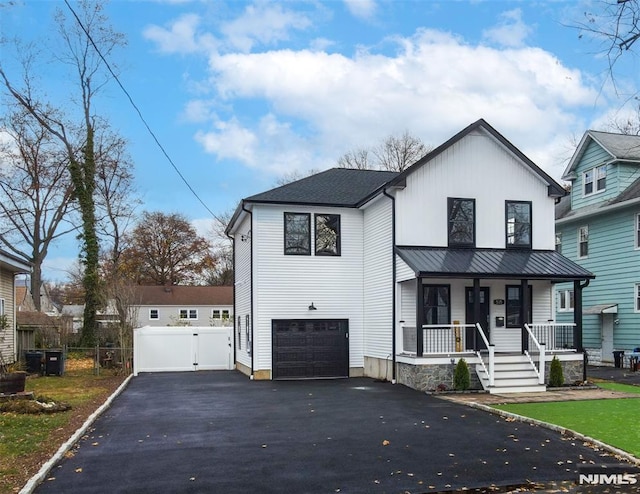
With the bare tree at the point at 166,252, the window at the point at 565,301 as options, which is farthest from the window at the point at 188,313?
the window at the point at 565,301

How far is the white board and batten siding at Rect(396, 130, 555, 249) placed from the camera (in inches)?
696

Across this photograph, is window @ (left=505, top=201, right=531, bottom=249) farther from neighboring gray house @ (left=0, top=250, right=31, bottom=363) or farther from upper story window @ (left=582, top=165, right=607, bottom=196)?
neighboring gray house @ (left=0, top=250, right=31, bottom=363)

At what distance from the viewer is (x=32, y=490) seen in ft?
21.5

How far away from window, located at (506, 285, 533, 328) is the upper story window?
26.7 feet

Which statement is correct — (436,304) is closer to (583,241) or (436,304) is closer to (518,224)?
(518,224)

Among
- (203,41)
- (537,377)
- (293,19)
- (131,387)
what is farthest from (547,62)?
(131,387)

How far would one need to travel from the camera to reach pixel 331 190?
20.9 metres

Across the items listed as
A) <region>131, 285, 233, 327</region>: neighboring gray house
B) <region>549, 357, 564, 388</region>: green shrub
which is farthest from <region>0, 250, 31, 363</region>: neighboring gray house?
<region>131, 285, 233, 327</region>: neighboring gray house

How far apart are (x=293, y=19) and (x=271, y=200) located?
27.8ft

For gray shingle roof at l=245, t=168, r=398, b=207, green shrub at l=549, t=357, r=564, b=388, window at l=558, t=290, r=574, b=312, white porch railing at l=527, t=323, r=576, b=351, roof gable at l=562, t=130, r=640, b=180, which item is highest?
roof gable at l=562, t=130, r=640, b=180

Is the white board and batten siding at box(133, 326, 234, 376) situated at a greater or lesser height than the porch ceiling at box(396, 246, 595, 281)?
lesser

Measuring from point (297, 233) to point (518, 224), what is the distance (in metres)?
7.07

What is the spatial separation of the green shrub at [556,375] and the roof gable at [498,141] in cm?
554

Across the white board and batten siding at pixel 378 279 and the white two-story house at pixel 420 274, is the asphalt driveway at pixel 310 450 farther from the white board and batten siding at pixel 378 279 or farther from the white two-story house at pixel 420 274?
the white board and batten siding at pixel 378 279
